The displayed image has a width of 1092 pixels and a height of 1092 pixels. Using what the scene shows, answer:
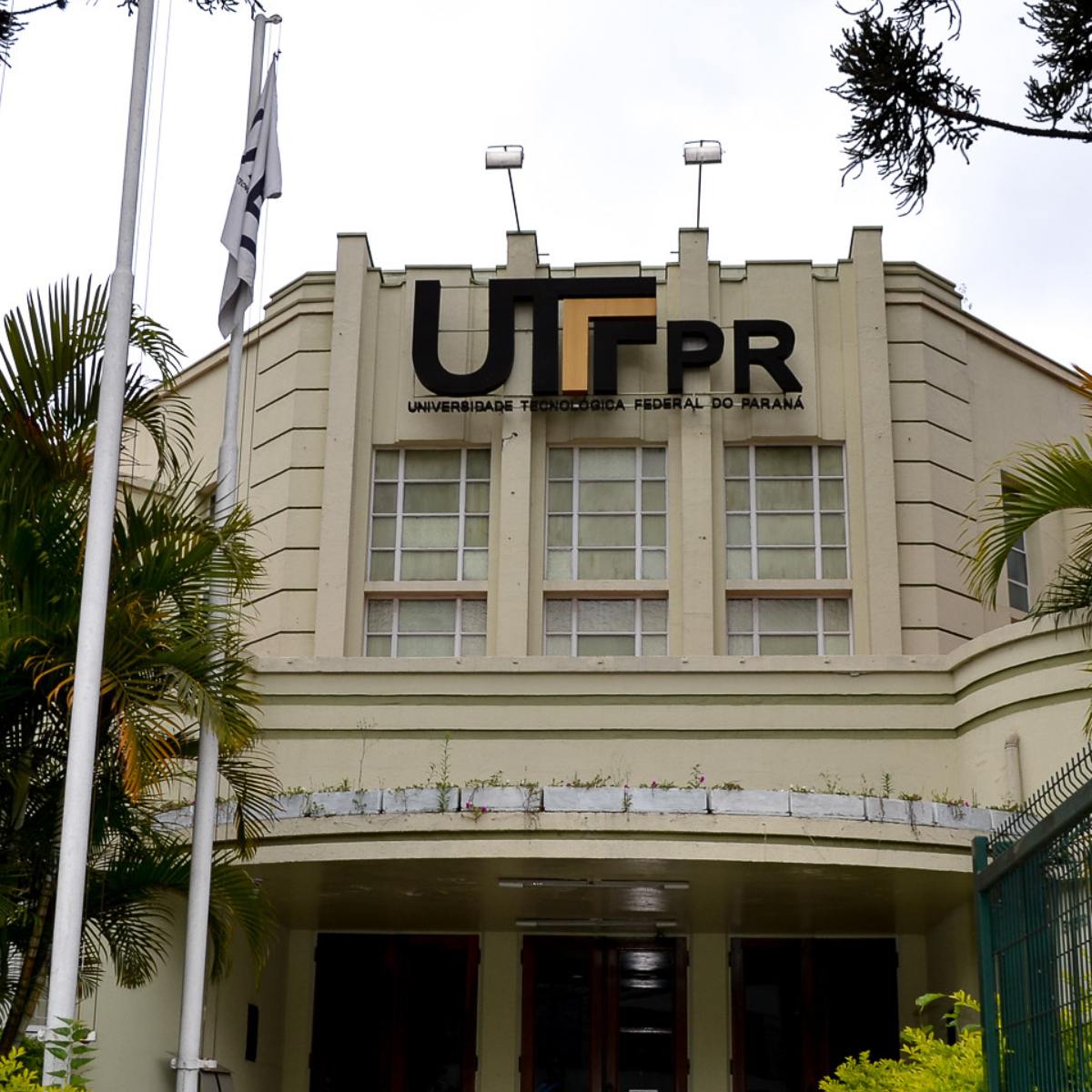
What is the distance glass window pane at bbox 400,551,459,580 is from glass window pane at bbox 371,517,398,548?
0.27m

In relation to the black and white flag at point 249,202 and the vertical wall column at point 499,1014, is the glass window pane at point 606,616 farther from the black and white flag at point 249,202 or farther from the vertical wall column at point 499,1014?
the black and white flag at point 249,202

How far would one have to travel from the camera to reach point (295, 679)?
17.6 m

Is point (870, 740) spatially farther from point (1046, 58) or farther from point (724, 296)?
point (1046, 58)

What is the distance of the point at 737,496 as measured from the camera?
21.0m

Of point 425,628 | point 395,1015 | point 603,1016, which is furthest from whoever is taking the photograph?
point 425,628

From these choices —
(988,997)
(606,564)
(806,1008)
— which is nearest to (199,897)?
(988,997)

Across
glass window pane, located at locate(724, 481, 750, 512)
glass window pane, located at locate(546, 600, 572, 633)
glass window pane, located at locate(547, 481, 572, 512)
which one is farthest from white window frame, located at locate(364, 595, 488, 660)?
glass window pane, located at locate(724, 481, 750, 512)

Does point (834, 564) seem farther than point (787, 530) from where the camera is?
No

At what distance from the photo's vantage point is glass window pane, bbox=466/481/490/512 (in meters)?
21.2

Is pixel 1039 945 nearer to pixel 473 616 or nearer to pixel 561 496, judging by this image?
pixel 473 616

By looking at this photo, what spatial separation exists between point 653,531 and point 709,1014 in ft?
20.3

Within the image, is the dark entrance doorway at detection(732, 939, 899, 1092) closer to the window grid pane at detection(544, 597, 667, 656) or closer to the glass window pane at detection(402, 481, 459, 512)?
the window grid pane at detection(544, 597, 667, 656)

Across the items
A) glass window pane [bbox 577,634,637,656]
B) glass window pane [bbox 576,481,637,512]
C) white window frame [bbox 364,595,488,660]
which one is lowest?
glass window pane [bbox 577,634,637,656]

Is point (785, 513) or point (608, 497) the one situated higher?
point (608, 497)
